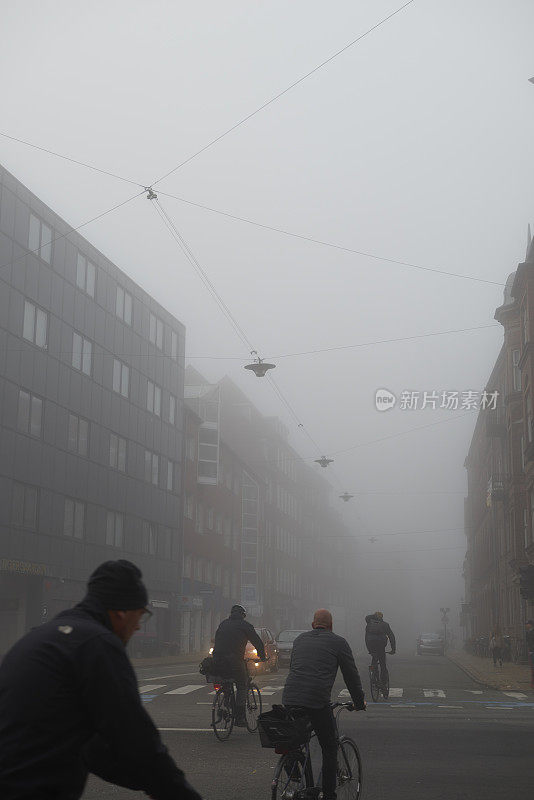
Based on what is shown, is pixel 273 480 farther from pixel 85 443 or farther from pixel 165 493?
pixel 85 443

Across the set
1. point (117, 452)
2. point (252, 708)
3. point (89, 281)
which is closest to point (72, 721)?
point (252, 708)

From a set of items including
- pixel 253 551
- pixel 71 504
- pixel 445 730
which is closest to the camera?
pixel 445 730

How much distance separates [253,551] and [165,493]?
2428cm

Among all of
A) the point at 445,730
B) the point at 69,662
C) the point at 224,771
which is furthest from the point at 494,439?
the point at 69,662

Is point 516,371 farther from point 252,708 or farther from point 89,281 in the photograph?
point 252,708

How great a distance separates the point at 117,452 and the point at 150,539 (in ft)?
20.8

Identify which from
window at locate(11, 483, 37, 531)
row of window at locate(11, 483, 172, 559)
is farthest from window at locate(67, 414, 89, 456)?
window at locate(11, 483, 37, 531)

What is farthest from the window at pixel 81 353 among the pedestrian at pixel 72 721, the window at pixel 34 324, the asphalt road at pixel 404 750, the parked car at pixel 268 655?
the pedestrian at pixel 72 721

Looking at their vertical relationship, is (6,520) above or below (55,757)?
above

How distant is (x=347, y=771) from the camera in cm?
781

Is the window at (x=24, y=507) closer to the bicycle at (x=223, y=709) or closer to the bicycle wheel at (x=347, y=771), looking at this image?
the bicycle at (x=223, y=709)

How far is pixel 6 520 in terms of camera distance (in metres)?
38.0

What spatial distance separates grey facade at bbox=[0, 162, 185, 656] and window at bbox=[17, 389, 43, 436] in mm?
51

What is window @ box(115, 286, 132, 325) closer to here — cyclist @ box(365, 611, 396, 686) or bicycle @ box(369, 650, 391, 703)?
cyclist @ box(365, 611, 396, 686)
